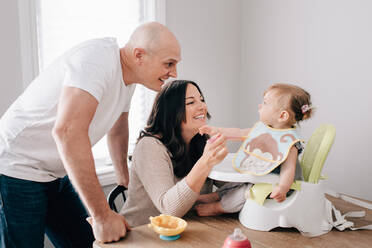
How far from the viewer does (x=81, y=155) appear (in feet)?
3.47

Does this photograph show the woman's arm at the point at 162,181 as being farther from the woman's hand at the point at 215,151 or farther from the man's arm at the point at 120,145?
the man's arm at the point at 120,145

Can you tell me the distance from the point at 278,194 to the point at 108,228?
1.89ft

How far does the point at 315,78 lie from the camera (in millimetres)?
2400

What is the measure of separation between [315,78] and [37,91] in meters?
1.88

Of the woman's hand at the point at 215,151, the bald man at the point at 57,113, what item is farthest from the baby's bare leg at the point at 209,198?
the bald man at the point at 57,113

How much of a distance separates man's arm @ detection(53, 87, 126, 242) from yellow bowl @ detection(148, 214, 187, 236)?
119mm

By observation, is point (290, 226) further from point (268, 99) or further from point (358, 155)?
point (358, 155)

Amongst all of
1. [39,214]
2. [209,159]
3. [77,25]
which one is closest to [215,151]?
[209,159]

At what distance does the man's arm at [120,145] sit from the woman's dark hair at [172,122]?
209mm

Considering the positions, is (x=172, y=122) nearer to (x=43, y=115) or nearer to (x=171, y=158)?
(x=171, y=158)

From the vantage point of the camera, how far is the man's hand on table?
106cm

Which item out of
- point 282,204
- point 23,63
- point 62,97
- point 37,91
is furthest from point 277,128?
point 23,63

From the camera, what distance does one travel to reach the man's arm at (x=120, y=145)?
1.66 m

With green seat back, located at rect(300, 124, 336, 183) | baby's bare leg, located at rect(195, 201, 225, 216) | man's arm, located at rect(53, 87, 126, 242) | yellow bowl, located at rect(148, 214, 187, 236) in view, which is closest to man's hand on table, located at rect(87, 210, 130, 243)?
man's arm, located at rect(53, 87, 126, 242)
